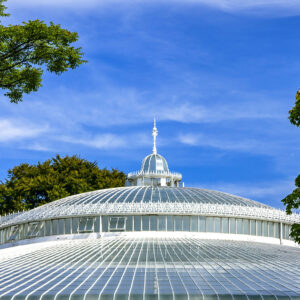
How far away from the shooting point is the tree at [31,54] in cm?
3170

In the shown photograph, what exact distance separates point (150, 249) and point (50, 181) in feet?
126

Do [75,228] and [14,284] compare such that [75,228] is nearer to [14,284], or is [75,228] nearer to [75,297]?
[14,284]

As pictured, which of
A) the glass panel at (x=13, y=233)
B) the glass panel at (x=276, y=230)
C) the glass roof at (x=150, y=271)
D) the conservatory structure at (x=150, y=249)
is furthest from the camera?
the glass panel at (x=13, y=233)

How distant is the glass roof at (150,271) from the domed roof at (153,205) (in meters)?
3.83

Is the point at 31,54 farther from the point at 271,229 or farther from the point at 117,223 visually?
the point at 271,229

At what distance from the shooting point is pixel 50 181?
63031 mm

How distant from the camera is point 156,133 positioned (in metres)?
55.0

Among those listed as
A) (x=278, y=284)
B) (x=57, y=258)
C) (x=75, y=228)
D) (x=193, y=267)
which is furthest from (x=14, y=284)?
(x=75, y=228)

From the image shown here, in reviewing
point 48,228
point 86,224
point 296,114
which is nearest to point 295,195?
point 296,114

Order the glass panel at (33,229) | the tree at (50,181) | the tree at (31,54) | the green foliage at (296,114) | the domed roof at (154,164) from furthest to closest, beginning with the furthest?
1. the tree at (50,181)
2. the domed roof at (154,164)
3. the glass panel at (33,229)
4. the tree at (31,54)
5. the green foliage at (296,114)

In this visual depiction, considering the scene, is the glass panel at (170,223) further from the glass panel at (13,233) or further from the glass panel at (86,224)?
the glass panel at (13,233)

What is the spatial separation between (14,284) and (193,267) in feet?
23.1

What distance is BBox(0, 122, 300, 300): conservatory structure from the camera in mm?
18812

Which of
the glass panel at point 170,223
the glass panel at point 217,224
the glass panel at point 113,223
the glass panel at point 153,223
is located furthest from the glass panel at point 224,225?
the glass panel at point 113,223
